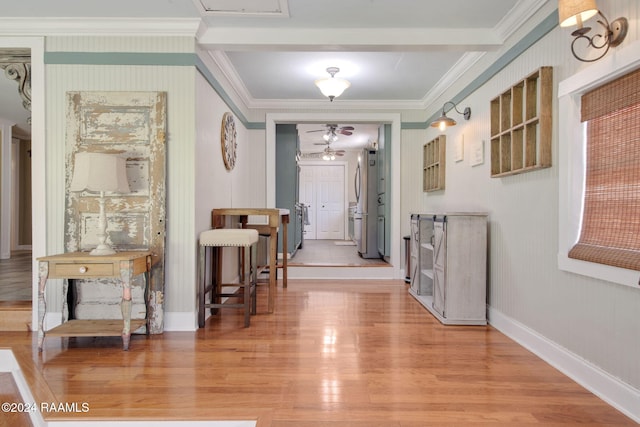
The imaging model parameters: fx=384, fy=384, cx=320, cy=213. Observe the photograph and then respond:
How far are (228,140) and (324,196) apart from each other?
6869 millimetres

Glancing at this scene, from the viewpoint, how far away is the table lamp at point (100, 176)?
2648 millimetres

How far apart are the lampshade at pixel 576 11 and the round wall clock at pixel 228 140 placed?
306 centimetres

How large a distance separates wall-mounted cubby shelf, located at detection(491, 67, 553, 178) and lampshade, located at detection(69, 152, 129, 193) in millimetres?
2896

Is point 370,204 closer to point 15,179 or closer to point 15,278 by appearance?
point 15,278

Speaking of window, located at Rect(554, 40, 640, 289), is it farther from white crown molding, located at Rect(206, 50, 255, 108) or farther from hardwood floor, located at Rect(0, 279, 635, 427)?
Result: white crown molding, located at Rect(206, 50, 255, 108)

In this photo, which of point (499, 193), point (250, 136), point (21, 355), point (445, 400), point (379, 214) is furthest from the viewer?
point (379, 214)

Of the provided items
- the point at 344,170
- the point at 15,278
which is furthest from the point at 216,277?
Result: the point at 344,170

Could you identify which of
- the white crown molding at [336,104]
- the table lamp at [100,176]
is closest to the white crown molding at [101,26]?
the table lamp at [100,176]

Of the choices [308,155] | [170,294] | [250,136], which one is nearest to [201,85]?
[170,294]

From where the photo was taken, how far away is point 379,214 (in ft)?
21.2

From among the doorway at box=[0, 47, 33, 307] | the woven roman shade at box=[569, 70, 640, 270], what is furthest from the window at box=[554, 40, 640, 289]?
the doorway at box=[0, 47, 33, 307]

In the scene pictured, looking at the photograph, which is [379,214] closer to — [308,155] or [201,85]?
[201,85]

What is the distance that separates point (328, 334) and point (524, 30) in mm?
2699

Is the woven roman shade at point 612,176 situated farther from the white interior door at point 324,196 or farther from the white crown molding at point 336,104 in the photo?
the white interior door at point 324,196
